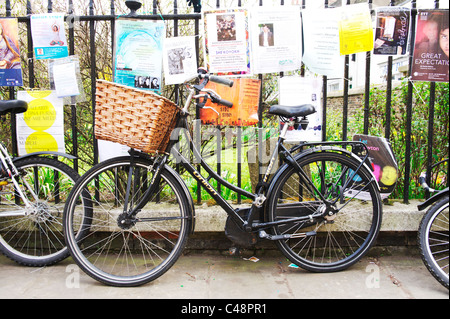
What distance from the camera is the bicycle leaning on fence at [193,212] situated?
8.96 ft

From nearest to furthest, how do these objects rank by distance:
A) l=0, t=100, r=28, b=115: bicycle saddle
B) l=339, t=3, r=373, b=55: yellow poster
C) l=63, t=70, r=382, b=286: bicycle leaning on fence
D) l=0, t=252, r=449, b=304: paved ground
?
l=0, t=252, r=449, b=304: paved ground → l=63, t=70, r=382, b=286: bicycle leaning on fence → l=0, t=100, r=28, b=115: bicycle saddle → l=339, t=3, r=373, b=55: yellow poster

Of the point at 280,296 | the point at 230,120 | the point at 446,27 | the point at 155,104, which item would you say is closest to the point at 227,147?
the point at 230,120

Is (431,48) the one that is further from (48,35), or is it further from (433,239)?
(48,35)

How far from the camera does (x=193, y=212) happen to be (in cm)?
278

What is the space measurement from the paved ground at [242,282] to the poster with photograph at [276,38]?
173cm

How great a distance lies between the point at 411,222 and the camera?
3.13 metres

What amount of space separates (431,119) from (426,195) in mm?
694

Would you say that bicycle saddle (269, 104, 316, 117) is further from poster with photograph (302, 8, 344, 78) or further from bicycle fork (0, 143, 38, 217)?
bicycle fork (0, 143, 38, 217)

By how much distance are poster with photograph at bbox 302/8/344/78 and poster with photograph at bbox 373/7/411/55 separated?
1.10ft

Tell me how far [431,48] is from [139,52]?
2516mm

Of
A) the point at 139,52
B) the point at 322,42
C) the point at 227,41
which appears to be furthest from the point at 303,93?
the point at 139,52

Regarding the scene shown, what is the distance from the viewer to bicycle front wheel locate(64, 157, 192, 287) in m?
2.75

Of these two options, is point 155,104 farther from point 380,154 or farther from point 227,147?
point 380,154

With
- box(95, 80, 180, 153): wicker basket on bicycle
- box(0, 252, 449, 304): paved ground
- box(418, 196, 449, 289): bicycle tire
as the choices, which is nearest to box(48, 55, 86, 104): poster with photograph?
box(95, 80, 180, 153): wicker basket on bicycle
